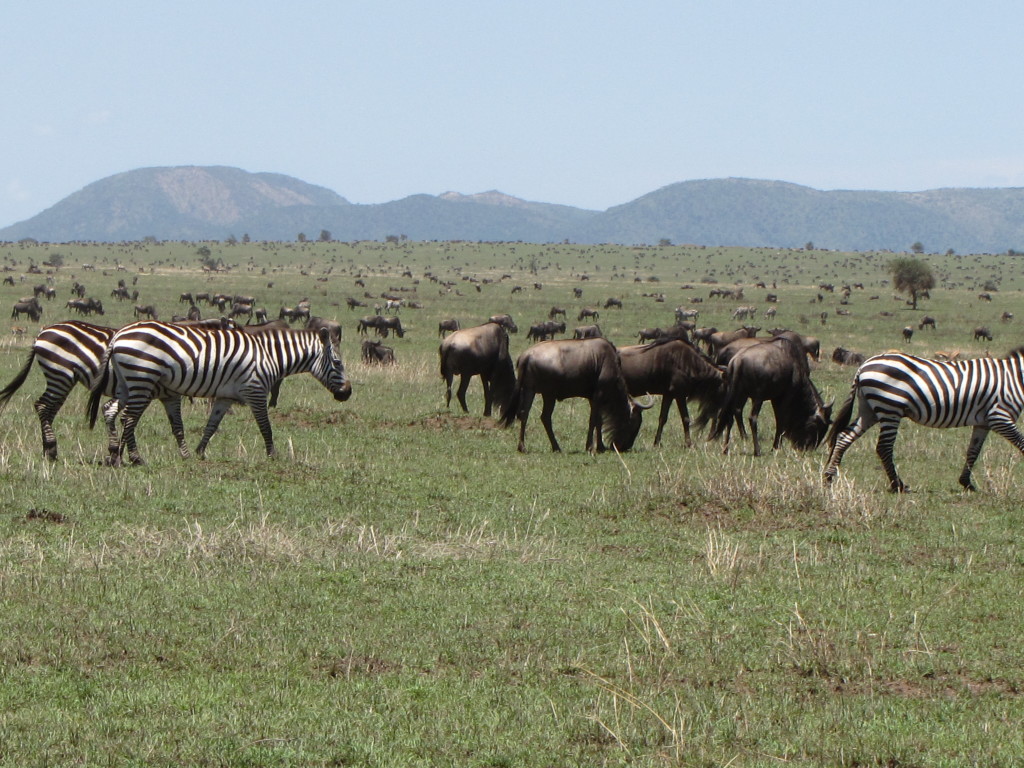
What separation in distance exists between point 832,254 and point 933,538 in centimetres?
12664

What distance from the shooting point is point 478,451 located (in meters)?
17.2

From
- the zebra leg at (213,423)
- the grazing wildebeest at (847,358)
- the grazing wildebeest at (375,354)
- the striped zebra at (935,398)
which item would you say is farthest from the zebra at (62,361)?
the grazing wildebeest at (847,358)

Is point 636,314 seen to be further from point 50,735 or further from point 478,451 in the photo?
point 50,735

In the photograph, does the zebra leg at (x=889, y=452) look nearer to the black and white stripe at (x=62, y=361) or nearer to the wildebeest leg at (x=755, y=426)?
the wildebeest leg at (x=755, y=426)

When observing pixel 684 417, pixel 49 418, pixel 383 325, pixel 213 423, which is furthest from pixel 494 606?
pixel 383 325

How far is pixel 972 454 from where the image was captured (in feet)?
47.9

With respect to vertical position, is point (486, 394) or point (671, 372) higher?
point (671, 372)

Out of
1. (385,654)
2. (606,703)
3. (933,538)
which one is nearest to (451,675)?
(385,654)

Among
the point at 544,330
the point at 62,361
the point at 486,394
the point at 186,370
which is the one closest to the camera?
the point at 186,370

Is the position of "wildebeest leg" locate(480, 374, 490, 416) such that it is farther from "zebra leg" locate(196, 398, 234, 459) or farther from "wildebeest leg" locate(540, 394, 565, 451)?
"zebra leg" locate(196, 398, 234, 459)

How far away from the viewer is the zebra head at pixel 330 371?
55.0 ft

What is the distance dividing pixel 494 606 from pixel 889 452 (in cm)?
710

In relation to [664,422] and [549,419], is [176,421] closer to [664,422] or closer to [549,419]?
[549,419]

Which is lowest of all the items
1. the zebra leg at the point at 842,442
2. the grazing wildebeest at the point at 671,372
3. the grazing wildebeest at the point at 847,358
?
the grazing wildebeest at the point at 847,358
